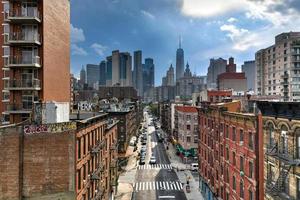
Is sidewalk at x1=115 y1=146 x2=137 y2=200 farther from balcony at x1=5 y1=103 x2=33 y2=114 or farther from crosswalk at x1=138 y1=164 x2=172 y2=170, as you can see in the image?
balcony at x1=5 y1=103 x2=33 y2=114

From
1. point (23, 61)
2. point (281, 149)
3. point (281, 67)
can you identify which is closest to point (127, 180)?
point (23, 61)

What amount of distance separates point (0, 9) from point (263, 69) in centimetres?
10816

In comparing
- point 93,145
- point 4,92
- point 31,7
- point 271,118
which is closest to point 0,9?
point 31,7

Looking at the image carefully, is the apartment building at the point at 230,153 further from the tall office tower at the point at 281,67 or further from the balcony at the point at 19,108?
the tall office tower at the point at 281,67

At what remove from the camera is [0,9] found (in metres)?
35.4

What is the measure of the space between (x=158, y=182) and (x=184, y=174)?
9.35 meters

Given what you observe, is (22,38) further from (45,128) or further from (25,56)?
(45,128)

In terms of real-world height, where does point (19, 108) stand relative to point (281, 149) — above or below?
above

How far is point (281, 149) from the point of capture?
2234 centimetres

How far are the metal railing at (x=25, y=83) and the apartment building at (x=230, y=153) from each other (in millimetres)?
22645

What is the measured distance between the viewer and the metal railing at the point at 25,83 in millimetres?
31750

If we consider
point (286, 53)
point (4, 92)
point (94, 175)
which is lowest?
point (94, 175)

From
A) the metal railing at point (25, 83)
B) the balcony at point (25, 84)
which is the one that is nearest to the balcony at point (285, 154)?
the balcony at point (25, 84)

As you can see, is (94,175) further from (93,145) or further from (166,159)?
(166,159)
